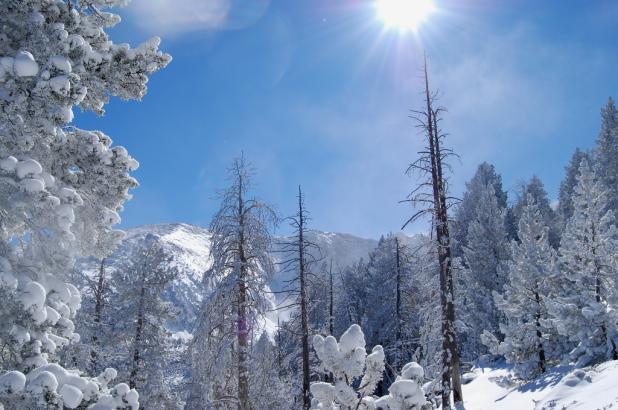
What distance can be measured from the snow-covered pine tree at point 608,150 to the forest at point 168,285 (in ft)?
47.0

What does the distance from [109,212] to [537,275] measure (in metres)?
21.2

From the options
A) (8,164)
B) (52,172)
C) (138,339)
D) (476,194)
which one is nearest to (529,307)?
(138,339)

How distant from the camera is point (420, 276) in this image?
15.9 m

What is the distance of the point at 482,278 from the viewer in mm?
33656

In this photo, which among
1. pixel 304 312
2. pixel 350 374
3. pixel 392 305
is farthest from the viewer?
pixel 392 305

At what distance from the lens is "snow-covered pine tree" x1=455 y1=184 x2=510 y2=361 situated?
31.5 metres

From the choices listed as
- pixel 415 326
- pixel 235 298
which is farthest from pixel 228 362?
pixel 415 326

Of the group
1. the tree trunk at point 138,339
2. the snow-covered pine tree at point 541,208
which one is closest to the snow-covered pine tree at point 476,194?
the snow-covered pine tree at point 541,208

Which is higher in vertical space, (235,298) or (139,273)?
(139,273)

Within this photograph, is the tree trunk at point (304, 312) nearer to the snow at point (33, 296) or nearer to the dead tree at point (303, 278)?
the dead tree at point (303, 278)

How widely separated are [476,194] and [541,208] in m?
6.46

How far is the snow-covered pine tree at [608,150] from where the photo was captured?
3825 cm

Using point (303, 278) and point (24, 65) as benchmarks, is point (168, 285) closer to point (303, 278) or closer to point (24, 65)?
point (303, 278)

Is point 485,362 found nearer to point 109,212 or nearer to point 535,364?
Answer: point 535,364
